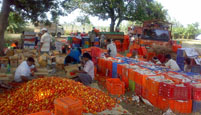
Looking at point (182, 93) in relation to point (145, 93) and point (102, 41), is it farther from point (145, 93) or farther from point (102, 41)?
point (102, 41)

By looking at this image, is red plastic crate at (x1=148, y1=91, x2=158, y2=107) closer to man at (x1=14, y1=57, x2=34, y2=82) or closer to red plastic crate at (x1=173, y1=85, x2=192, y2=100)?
red plastic crate at (x1=173, y1=85, x2=192, y2=100)

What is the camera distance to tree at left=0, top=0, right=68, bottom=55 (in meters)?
9.55

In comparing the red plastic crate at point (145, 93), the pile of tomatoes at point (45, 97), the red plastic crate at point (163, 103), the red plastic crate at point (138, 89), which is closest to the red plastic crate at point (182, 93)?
the red plastic crate at point (163, 103)

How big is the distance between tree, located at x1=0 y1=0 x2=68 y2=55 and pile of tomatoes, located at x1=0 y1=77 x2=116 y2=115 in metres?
5.85

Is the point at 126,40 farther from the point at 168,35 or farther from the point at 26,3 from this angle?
the point at 26,3

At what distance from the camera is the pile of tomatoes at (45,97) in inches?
156

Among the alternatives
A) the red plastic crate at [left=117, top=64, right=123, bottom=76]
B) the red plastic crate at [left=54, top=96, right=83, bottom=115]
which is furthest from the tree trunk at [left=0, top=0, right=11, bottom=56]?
the red plastic crate at [left=54, top=96, right=83, bottom=115]

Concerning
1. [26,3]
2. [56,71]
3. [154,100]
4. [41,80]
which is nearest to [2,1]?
[26,3]

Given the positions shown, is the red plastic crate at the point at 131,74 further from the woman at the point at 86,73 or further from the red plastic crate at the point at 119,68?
the woman at the point at 86,73

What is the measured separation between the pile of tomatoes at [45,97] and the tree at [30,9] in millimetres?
5848

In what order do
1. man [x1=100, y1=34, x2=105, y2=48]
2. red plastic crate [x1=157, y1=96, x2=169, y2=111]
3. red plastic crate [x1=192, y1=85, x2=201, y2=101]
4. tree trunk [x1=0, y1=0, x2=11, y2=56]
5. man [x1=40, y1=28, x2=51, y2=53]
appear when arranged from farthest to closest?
man [x1=100, y1=34, x2=105, y2=48]
tree trunk [x1=0, y1=0, x2=11, y2=56]
man [x1=40, y1=28, x2=51, y2=53]
red plastic crate [x1=157, y1=96, x2=169, y2=111]
red plastic crate [x1=192, y1=85, x2=201, y2=101]

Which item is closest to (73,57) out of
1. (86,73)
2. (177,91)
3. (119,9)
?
(86,73)

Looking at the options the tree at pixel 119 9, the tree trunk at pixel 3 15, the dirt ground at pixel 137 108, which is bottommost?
the dirt ground at pixel 137 108

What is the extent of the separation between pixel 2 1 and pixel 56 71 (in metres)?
5.02
